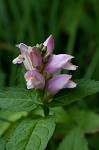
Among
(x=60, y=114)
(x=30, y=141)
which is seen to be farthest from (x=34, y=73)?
(x=60, y=114)

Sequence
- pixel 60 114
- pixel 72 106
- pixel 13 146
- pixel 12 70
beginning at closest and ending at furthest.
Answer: pixel 13 146 → pixel 60 114 → pixel 72 106 → pixel 12 70

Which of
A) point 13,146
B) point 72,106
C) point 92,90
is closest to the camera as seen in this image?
point 13,146

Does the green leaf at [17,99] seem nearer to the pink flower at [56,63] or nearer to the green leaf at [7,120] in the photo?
the pink flower at [56,63]

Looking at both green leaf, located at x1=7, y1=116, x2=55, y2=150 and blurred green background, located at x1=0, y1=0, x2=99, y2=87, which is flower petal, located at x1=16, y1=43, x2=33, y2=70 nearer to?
green leaf, located at x1=7, y1=116, x2=55, y2=150

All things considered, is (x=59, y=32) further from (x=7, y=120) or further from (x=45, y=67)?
(x=45, y=67)

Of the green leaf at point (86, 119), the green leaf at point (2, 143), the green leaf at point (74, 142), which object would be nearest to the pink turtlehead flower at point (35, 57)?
the green leaf at point (2, 143)

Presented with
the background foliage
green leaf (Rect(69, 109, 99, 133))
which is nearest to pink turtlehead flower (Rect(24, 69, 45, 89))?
green leaf (Rect(69, 109, 99, 133))

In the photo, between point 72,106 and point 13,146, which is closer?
point 13,146

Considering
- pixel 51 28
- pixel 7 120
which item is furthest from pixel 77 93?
pixel 51 28

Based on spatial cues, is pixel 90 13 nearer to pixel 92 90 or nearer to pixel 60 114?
pixel 60 114
